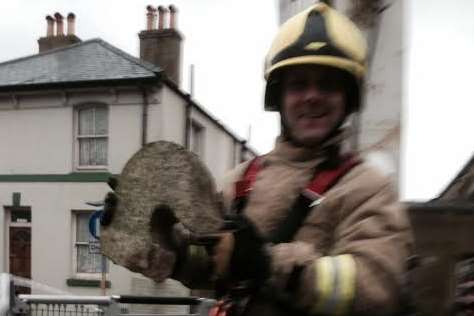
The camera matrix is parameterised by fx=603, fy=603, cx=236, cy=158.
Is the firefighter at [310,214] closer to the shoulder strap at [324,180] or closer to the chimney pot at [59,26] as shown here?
the shoulder strap at [324,180]

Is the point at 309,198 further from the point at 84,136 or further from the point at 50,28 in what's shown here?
the point at 50,28

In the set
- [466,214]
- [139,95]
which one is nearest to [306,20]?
[466,214]

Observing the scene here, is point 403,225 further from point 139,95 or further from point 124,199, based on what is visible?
point 139,95

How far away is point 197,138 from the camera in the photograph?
1812 cm

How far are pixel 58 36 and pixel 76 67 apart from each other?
2.80m

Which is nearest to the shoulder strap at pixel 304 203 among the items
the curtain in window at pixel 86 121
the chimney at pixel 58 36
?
the curtain in window at pixel 86 121

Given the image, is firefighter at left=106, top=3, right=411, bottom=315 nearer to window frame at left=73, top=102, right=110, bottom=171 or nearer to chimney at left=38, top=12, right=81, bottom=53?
window frame at left=73, top=102, right=110, bottom=171

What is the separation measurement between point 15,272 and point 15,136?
3500mm

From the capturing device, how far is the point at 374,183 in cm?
157

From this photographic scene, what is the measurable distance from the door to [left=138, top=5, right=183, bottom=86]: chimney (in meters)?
5.45

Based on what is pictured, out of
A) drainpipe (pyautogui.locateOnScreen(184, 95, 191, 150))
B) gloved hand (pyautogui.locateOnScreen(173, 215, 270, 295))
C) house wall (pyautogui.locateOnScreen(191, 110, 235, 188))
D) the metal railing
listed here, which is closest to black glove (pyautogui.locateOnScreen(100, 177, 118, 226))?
gloved hand (pyautogui.locateOnScreen(173, 215, 270, 295))

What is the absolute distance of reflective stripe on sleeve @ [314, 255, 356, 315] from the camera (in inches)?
55.3

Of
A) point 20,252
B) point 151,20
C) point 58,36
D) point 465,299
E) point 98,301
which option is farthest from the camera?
point 58,36

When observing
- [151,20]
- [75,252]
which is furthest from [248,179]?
[151,20]
